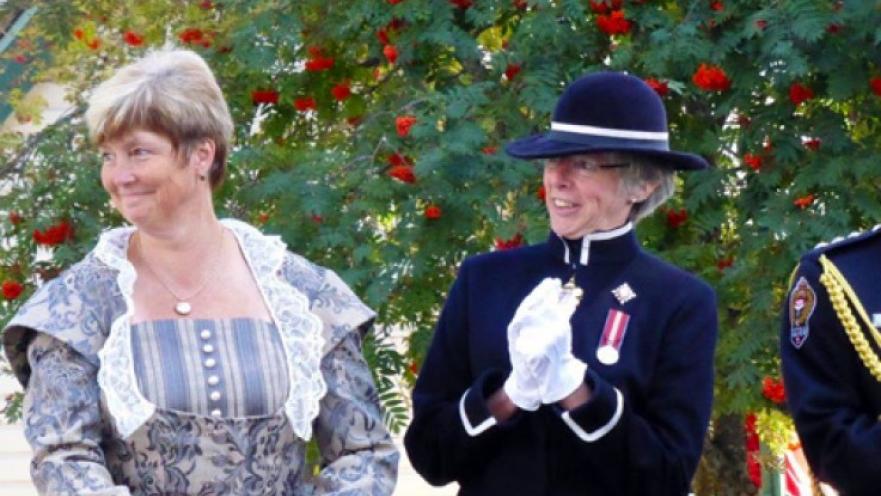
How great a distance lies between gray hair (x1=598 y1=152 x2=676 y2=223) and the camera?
4.09 meters

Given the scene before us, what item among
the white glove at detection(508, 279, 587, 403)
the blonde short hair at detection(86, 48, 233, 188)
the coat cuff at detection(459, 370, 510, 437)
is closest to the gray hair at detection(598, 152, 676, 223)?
the white glove at detection(508, 279, 587, 403)

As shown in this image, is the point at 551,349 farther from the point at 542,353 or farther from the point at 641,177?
the point at 641,177

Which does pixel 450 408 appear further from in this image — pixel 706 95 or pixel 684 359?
pixel 706 95

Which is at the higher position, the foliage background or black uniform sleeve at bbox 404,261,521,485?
the foliage background

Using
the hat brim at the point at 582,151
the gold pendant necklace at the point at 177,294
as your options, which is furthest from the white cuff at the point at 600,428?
the gold pendant necklace at the point at 177,294

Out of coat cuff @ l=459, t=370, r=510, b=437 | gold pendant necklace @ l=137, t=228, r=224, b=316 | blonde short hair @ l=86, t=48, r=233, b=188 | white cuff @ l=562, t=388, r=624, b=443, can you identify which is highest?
blonde short hair @ l=86, t=48, r=233, b=188

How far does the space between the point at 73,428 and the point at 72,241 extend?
229 cm

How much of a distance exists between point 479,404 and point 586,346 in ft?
0.80

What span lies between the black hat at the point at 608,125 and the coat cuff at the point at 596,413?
45cm

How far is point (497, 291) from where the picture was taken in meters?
4.15

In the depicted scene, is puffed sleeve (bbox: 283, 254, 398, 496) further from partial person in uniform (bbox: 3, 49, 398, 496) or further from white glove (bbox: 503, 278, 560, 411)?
white glove (bbox: 503, 278, 560, 411)

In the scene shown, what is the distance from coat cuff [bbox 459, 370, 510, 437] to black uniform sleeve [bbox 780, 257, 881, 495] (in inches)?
21.7

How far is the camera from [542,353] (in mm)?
3812

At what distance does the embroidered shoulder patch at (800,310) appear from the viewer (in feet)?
12.6
